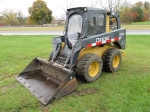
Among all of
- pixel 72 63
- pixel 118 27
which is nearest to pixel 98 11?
pixel 118 27

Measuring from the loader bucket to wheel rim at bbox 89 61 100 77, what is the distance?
0.83 m

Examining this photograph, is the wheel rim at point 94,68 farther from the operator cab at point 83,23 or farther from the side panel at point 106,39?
the operator cab at point 83,23

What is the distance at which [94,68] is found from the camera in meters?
4.67

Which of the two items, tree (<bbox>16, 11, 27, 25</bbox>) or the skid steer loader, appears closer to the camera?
the skid steer loader

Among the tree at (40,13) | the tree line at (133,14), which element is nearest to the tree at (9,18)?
the tree at (40,13)

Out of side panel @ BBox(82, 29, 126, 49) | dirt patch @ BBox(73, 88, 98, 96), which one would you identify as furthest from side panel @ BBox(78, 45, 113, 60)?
dirt patch @ BBox(73, 88, 98, 96)

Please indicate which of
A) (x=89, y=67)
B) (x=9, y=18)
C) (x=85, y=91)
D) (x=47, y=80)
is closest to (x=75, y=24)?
(x=89, y=67)

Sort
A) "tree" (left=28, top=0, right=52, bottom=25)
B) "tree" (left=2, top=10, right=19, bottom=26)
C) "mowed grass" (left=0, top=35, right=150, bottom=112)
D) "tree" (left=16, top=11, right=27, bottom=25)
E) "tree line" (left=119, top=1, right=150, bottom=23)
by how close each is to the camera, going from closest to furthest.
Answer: "mowed grass" (left=0, top=35, right=150, bottom=112), "tree line" (left=119, top=1, right=150, bottom=23), "tree" (left=28, top=0, right=52, bottom=25), "tree" (left=2, top=10, right=19, bottom=26), "tree" (left=16, top=11, right=27, bottom=25)

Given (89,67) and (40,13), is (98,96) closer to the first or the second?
(89,67)

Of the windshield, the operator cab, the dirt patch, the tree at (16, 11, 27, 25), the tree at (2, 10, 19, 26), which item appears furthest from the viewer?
the tree at (16, 11, 27, 25)

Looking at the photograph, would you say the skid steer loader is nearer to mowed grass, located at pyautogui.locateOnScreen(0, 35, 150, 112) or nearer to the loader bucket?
the loader bucket

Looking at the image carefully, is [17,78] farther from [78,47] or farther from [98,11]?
[98,11]

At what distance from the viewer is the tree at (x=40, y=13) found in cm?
3980

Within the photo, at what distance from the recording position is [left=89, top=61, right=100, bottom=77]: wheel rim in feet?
15.0
